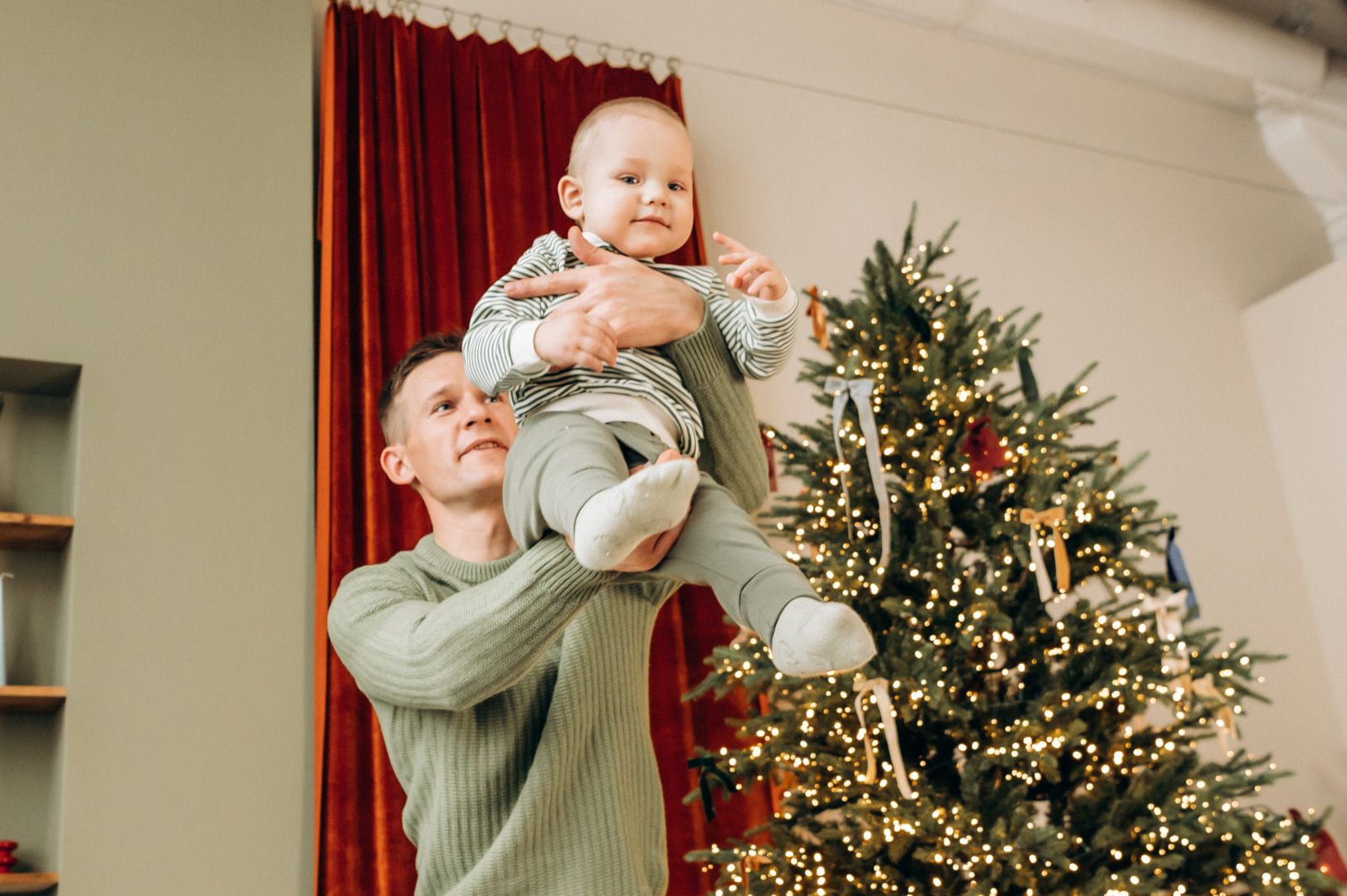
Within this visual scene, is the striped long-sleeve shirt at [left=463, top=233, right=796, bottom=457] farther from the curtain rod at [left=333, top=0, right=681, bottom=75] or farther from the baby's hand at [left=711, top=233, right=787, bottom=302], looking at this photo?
the curtain rod at [left=333, top=0, right=681, bottom=75]

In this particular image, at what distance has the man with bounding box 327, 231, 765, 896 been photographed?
1.17 m

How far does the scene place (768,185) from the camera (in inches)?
156

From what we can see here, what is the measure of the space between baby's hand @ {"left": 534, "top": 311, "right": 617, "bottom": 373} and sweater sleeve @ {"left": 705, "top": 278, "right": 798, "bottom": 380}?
0.65 feet

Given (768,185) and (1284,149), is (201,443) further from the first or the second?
(1284,149)

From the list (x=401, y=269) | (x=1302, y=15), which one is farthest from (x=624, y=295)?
(x=1302, y=15)

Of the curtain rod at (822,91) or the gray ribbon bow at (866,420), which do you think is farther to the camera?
the curtain rod at (822,91)

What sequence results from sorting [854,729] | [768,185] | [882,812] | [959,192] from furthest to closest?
[959,192] → [768,185] → [854,729] → [882,812]

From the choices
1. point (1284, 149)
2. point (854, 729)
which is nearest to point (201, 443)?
point (854, 729)

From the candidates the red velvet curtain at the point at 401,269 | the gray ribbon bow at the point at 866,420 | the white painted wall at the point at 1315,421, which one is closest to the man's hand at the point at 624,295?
the gray ribbon bow at the point at 866,420

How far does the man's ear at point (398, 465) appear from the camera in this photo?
5.39 ft

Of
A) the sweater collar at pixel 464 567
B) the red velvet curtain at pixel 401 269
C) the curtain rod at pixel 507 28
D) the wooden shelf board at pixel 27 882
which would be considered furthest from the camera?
the curtain rod at pixel 507 28

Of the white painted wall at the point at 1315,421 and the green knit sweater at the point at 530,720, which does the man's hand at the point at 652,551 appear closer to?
the green knit sweater at the point at 530,720

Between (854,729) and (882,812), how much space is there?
0.21 m

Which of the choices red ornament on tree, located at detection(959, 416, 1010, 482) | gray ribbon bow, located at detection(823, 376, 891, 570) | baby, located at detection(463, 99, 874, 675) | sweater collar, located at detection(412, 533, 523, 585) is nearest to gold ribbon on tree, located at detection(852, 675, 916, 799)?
gray ribbon bow, located at detection(823, 376, 891, 570)
